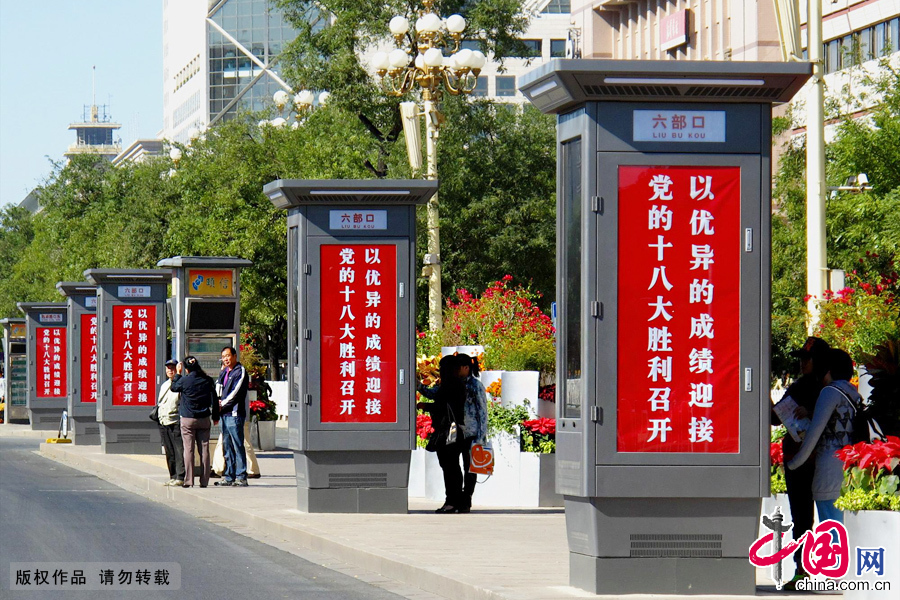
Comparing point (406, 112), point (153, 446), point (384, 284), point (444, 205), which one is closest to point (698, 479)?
point (384, 284)

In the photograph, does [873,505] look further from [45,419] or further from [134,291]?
[45,419]

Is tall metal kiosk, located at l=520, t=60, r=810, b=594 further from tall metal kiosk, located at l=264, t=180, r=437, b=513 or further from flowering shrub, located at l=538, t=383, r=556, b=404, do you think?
flowering shrub, located at l=538, t=383, r=556, b=404

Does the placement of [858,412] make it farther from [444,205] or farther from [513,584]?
[444,205]

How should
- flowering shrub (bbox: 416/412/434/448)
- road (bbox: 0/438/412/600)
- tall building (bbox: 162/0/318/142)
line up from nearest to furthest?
road (bbox: 0/438/412/600)
flowering shrub (bbox: 416/412/434/448)
tall building (bbox: 162/0/318/142)

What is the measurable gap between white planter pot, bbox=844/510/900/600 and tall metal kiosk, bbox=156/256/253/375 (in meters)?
20.7

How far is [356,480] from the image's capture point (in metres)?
17.7

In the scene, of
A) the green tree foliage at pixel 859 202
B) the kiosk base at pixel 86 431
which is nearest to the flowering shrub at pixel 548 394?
the green tree foliage at pixel 859 202

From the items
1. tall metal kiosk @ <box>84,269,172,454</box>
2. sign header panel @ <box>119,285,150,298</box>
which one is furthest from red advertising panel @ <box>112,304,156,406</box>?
sign header panel @ <box>119,285,150,298</box>

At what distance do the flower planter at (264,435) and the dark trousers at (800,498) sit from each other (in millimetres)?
24049

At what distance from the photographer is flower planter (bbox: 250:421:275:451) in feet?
113

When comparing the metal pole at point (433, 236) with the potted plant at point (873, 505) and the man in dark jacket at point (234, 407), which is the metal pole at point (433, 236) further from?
the potted plant at point (873, 505)

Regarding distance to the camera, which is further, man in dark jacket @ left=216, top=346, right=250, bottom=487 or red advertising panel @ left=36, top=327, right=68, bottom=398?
red advertising panel @ left=36, top=327, right=68, bottom=398

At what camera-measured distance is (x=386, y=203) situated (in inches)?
693

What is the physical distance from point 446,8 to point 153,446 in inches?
854
